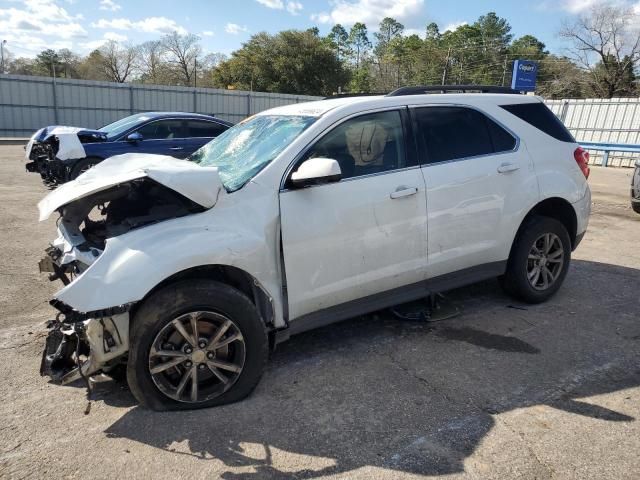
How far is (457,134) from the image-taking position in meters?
4.14

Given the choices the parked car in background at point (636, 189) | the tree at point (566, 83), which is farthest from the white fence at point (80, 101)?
the tree at point (566, 83)

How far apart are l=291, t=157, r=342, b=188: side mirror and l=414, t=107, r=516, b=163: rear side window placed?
108cm

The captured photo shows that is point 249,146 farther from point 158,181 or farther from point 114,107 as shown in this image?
point 114,107

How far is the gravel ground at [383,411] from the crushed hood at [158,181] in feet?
4.10

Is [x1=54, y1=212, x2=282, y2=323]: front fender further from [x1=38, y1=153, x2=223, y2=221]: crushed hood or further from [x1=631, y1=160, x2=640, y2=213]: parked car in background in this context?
[x1=631, y1=160, x2=640, y2=213]: parked car in background

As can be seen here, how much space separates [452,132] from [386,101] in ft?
2.16

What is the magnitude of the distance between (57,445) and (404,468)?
1.86 metres

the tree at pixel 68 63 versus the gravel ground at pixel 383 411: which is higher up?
the tree at pixel 68 63

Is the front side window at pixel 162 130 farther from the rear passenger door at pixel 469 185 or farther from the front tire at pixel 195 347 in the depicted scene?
the front tire at pixel 195 347

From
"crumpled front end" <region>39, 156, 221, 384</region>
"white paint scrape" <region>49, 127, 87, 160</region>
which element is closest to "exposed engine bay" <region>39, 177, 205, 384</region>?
"crumpled front end" <region>39, 156, 221, 384</region>

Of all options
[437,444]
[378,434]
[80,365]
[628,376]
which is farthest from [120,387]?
[628,376]

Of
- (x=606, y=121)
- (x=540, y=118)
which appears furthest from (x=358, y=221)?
(x=606, y=121)

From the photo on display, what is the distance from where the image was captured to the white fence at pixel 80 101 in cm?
2281

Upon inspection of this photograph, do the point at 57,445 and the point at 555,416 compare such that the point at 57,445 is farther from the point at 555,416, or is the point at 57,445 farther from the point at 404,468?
the point at 555,416
